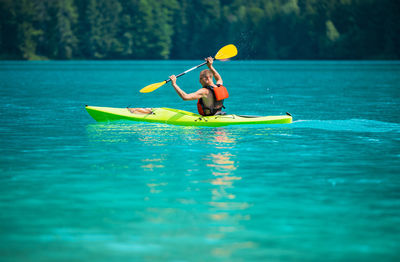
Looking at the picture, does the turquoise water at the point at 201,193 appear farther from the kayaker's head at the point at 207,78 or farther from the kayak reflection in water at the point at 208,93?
the kayaker's head at the point at 207,78

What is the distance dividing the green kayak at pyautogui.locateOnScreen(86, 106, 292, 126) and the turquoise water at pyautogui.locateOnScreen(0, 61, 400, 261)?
204 mm

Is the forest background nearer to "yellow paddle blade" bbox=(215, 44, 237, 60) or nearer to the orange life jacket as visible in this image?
"yellow paddle blade" bbox=(215, 44, 237, 60)

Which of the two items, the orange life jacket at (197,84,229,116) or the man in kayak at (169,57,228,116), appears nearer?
the man in kayak at (169,57,228,116)

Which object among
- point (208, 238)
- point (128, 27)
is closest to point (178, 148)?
point (208, 238)

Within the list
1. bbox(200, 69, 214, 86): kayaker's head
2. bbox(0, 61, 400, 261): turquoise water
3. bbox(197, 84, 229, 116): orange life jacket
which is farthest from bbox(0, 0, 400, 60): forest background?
bbox(0, 61, 400, 261): turquoise water

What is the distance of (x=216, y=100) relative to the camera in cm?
1339

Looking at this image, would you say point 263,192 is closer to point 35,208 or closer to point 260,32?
point 35,208

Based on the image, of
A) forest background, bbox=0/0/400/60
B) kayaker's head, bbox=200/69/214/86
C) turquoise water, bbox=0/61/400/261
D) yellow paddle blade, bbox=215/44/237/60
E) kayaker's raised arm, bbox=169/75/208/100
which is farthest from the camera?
forest background, bbox=0/0/400/60

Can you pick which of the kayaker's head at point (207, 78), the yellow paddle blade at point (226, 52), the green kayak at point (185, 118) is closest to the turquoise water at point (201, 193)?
the green kayak at point (185, 118)

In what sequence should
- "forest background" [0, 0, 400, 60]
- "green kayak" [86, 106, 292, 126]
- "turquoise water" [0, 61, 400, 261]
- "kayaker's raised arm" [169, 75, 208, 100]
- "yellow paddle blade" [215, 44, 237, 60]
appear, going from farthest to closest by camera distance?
1. "forest background" [0, 0, 400, 60]
2. "yellow paddle blade" [215, 44, 237, 60]
3. "green kayak" [86, 106, 292, 126]
4. "kayaker's raised arm" [169, 75, 208, 100]
5. "turquoise water" [0, 61, 400, 261]

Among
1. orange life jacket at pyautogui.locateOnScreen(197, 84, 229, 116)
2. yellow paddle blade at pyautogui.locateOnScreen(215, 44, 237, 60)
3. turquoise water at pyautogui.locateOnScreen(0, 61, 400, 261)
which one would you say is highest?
yellow paddle blade at pyautogui.locateOnScreen(215, 44, 237, 60)

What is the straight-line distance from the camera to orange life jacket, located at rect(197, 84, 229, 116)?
13.2 meters

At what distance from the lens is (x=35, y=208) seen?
6.84 m

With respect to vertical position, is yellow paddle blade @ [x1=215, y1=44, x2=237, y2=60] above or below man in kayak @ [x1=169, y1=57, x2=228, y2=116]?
above
